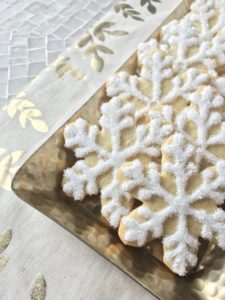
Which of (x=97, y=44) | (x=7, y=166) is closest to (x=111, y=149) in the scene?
(x=7, y=166)

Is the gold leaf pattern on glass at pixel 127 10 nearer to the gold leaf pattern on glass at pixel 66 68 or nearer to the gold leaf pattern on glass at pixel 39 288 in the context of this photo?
the gold leaf pattern on glass at pixel 66 68

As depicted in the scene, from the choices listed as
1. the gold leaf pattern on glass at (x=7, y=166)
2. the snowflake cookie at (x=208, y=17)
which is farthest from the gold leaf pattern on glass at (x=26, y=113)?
the snowflake cookie at (x=208, y=17)

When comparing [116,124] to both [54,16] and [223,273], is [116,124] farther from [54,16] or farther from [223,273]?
[54,16]

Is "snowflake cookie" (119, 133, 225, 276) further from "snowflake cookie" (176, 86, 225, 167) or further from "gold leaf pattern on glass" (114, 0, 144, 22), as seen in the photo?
"gold leaf pattern on glass" (114, 0, 144, 22)

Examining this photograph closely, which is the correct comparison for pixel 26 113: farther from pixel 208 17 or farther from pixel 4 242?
pixel 208 17

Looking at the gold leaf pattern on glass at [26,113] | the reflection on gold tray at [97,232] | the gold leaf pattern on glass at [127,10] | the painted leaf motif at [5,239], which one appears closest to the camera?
the reflection on gold tray at [97,232]

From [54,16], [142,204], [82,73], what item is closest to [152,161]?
[142,204]
